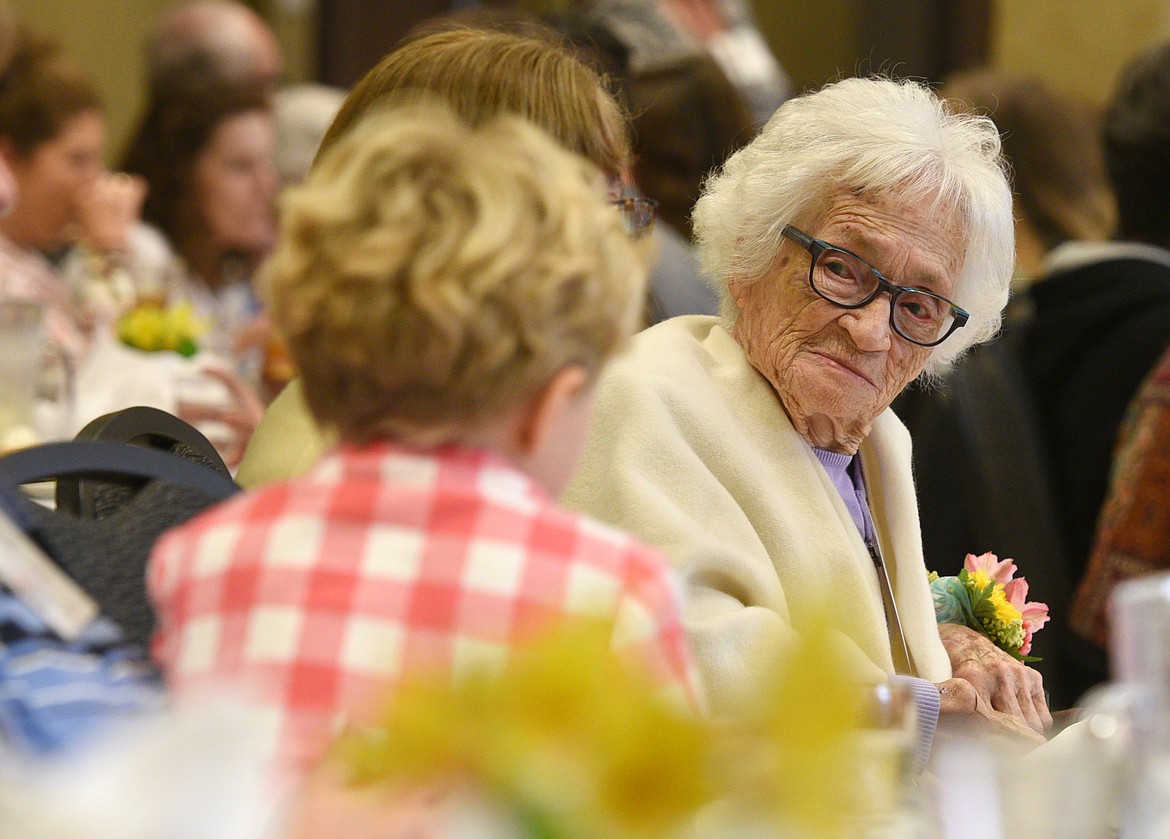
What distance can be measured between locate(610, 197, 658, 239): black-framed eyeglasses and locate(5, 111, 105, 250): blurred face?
2659mm

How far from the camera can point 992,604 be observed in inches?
73.9

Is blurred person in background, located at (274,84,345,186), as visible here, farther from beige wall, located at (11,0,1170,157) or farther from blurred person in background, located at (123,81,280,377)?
beige wall, located at (11,0,1170,157)

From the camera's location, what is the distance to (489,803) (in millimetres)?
788

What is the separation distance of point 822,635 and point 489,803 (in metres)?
0.19

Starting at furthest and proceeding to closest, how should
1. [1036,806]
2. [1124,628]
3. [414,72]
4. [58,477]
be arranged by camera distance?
[414,72], [58,477], [1124,628], [1036,806]

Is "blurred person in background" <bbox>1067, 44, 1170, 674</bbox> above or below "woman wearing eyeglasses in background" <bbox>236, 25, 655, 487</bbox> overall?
below

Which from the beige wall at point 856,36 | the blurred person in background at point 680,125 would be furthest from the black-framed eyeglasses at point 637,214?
the beige wall at point 856,36

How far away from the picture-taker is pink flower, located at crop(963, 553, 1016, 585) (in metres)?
1.92

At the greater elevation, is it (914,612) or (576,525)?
(576,525)

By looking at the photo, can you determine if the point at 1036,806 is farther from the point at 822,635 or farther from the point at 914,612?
the point at 914,612

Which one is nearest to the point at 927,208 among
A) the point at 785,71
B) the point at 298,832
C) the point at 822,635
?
the point at 822,635

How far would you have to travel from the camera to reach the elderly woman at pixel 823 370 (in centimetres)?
175

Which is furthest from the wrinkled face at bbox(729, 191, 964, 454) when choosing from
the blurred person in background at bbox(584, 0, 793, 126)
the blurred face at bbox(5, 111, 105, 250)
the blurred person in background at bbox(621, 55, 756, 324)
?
the blurred face at bbox(5, 111, 105, 250)

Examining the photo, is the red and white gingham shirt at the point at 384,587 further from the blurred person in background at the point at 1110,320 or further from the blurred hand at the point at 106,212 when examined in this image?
the blurred hand at the point at 106,212
